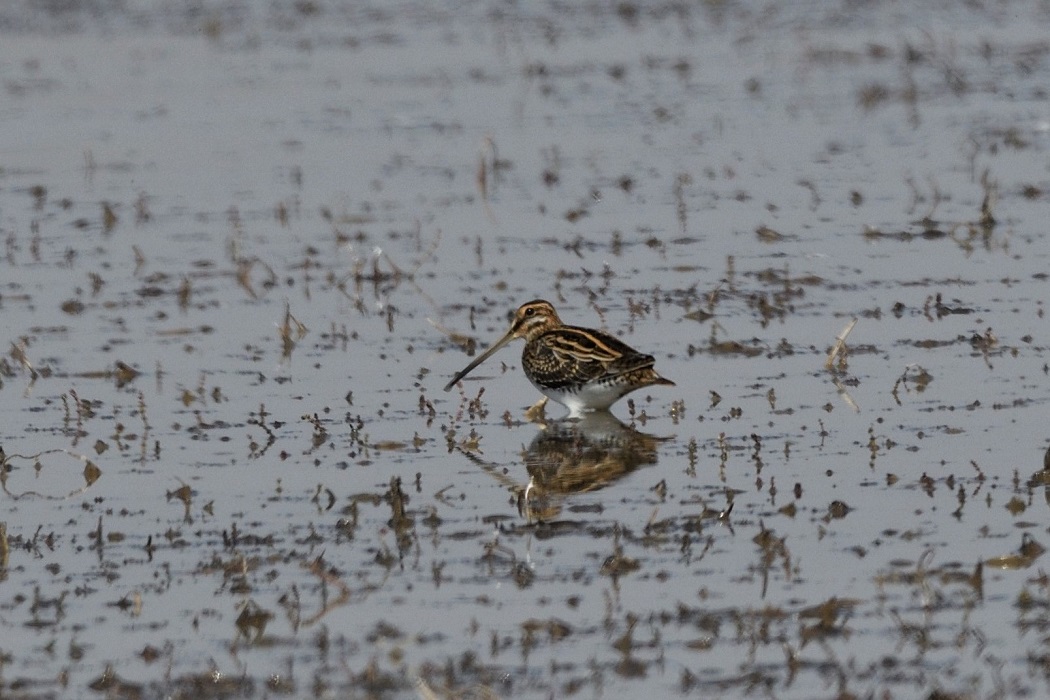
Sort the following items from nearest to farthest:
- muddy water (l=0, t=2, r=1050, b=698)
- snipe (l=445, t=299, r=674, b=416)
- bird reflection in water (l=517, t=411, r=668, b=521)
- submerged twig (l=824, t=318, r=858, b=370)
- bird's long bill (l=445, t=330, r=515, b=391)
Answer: muddy water (l=0, t=2, r=1050, b=698) → bird reflection in water (l=517, t=411, r=668, b=521) → snipe (l=445, t=299, r=674, b=416) → submerged twig (l=824, t=318, r=858, b=370) → bird's long bill (l=445, t=330, r=515, b=391)

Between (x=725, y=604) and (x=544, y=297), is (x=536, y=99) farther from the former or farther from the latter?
(x=725, y=604)

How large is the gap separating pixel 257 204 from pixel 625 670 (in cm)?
1221

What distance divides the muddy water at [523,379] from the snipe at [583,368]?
0.20 m

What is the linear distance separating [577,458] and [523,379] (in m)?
2.26

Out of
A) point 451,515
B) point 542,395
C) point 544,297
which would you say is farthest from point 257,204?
point 451,515

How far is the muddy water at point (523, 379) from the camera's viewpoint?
796 centimetres

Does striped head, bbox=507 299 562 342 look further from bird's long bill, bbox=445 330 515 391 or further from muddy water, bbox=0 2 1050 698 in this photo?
muddy water, bbox=0 2 1050 698

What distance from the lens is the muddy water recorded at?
7965 millimetres

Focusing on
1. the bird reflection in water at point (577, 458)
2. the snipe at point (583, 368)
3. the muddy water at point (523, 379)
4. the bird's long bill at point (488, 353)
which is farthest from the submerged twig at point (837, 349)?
the bird's long bill at point (488, 353)

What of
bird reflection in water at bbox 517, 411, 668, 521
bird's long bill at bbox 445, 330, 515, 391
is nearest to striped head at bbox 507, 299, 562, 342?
bird's long bill at bbox 445, 330, 515, 391

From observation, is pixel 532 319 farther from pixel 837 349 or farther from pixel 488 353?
pixel 837 349

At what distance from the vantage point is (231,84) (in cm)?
2614

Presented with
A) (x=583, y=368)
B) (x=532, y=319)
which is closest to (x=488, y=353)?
(x=532, y=319)

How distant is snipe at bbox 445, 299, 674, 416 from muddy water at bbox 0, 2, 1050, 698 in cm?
20
